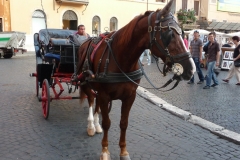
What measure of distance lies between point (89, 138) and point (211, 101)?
3834 millimetres

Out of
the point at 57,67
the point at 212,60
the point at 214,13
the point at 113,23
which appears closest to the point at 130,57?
the point at 57,67

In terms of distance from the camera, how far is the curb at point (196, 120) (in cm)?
445

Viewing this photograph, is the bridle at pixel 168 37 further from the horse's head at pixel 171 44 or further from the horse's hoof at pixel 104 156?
the horse's hoof at pixel 104 156

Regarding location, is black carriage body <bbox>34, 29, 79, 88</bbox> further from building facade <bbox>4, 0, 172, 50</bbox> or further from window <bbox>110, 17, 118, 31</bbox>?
window <bbox>110, 17, 118, 31</bbox>

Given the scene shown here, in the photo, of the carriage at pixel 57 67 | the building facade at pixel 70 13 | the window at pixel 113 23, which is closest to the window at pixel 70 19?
the building facade at pixel 70 13

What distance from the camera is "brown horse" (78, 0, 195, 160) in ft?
8.99

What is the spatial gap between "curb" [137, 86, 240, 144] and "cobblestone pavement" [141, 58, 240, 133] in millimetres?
224

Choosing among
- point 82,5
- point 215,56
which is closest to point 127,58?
point 215,56

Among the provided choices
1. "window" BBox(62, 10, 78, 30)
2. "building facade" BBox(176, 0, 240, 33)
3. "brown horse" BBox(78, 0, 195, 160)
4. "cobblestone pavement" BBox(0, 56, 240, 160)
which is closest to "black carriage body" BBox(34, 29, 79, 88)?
"cobblestone pavement" BBox(0, 56, 240, 160)

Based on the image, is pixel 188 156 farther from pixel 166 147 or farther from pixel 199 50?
pixel 199 50

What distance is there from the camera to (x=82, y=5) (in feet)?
88.3

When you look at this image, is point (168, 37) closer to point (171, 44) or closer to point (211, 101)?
point (171, 44)

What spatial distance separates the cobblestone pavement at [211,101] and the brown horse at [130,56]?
2.46 meters

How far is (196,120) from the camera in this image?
5.29m
